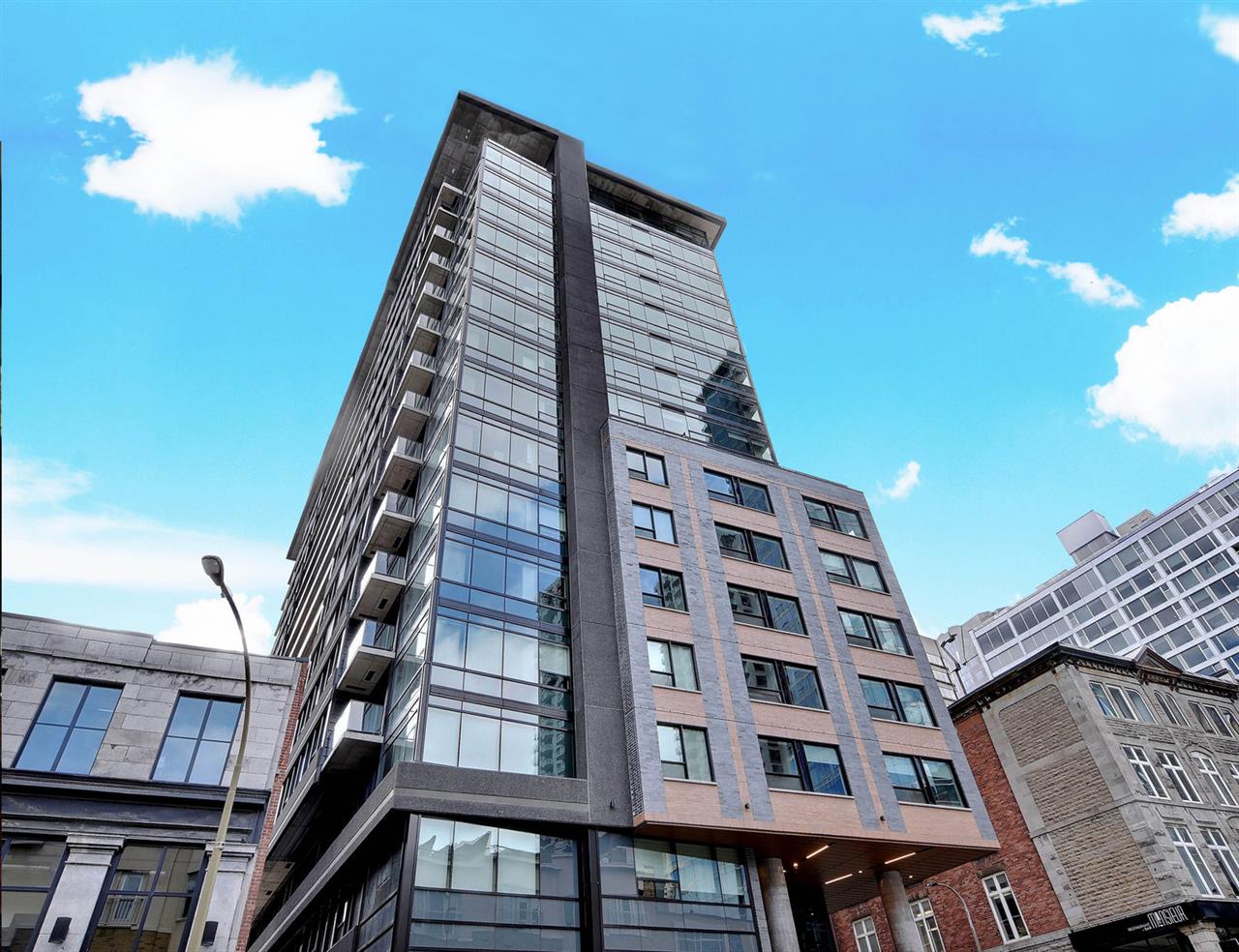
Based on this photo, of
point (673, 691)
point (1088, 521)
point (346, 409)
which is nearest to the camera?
point (673, 691)

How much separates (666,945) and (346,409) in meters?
50.8

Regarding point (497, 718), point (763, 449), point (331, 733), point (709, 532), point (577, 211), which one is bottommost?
point (497, 718)

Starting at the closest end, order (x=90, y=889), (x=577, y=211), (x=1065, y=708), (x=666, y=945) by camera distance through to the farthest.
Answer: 1. (x=90, y=889)
2. (x=666, y=945)
3. (x=1065, y=708)
4. (x=577, y=211)

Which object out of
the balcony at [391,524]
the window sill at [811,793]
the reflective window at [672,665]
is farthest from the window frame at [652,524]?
the window sill at [811,793]

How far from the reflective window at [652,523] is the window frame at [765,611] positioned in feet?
10.4

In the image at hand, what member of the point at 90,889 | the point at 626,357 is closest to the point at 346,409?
the point at 626,357

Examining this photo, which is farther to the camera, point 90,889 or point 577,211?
point 577,211

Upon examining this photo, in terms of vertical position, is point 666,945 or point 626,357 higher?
point 626,357

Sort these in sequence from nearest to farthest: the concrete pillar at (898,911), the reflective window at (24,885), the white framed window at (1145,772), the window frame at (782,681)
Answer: the reflective window at (24,885)
the concrete pillar at (898,911)
the window frame at (782,681)
the white framed window at (1145,772)

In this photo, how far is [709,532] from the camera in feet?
105

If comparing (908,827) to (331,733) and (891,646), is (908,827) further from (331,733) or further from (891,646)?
(331,733)

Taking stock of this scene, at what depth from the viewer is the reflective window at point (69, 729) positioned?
18500 millimetres

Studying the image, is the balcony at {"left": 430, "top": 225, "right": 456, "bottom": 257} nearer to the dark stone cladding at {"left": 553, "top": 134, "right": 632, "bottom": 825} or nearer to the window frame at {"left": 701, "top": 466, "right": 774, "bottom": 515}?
the dark stone cladding at {"left": 553, "top": 134, "right": 632, "bottom": 825}

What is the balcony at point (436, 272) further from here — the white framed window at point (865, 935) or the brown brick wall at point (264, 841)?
the white framed window at point (865, 935)
